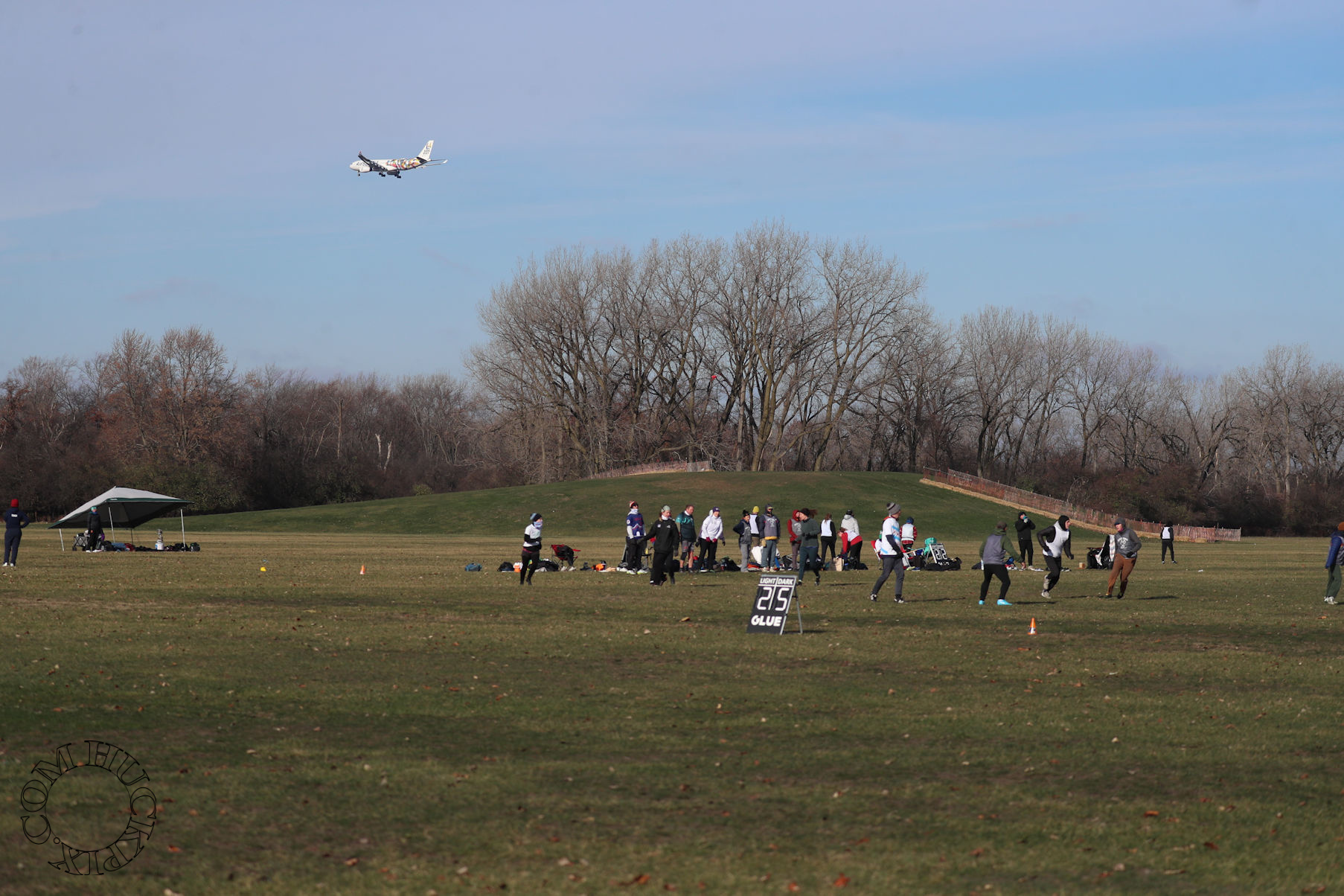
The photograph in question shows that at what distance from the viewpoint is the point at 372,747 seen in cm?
959

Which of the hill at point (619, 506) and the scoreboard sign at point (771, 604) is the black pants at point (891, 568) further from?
the hill at point (619, 506)

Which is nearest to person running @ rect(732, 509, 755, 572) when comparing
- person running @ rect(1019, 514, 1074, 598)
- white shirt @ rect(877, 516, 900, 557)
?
person running @ rect(1019, 514, 1074, 598)

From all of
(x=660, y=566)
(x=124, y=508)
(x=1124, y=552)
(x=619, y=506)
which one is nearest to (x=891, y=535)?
(x=1124, y=552)

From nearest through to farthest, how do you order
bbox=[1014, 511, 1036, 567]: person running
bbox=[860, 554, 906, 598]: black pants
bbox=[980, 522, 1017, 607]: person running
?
bbox=[980, 522, 1017, 607]: person running
bbox=[860, 554, 906, 598]: black pants
bbox=[1014, 511, 1036, 567]: person running

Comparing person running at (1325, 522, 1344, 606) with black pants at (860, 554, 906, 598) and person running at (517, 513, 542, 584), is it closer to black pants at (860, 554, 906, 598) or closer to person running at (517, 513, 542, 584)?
black pants at (860, 554, 906, 598)

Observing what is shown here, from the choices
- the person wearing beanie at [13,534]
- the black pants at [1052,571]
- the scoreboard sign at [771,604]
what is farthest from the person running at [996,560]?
the person wearing beanie at [13,534]

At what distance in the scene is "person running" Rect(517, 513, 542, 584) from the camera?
1094 inches

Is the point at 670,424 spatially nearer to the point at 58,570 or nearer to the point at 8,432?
the point at 8,432

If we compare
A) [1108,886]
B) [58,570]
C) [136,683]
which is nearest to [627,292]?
[58,570]

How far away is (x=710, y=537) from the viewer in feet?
105

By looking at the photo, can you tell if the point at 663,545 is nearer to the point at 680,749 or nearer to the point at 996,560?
the point at 996,560

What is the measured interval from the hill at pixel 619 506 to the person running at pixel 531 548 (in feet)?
114

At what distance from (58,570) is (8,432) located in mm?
75569

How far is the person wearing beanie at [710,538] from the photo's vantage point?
31.8 meters
